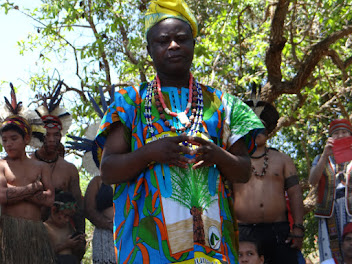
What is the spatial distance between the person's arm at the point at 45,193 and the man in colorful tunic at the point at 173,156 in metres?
2.92

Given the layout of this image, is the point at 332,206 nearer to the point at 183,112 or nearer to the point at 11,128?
the point at 11,128

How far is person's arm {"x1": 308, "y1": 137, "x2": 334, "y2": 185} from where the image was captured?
6.12 metres

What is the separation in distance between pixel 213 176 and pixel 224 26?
26.6 ft

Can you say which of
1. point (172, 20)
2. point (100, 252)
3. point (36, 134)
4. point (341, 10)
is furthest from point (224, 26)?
point (172, 20)

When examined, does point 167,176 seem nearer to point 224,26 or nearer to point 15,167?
point 15,167

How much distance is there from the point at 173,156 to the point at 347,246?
387cm

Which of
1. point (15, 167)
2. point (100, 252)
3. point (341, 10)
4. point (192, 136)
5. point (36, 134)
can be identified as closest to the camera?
point (192, 136)

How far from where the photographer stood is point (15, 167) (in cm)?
574

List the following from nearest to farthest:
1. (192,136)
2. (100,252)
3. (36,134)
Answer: (192,136) → (100,252) → (36,134)

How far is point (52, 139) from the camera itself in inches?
259

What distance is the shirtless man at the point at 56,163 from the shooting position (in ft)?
21.4

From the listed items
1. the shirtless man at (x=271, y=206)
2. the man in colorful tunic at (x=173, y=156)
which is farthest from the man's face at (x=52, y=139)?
the man in colorful tunic at (x=173, y=156)

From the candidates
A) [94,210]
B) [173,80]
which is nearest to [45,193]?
[94,210]

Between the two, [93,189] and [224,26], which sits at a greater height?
[224,26]
